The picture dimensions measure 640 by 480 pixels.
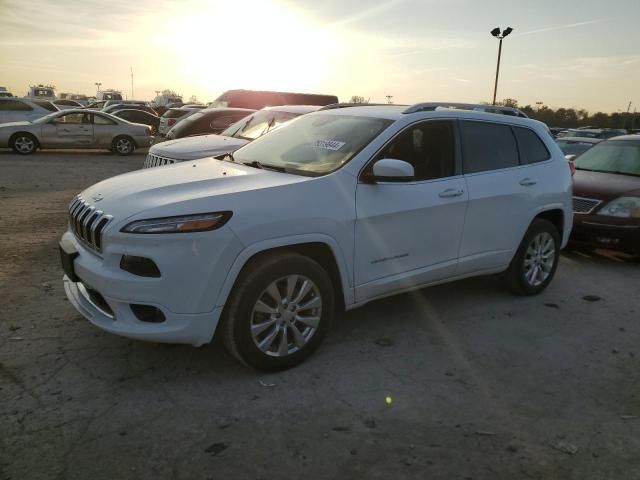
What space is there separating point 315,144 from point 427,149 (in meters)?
0.89

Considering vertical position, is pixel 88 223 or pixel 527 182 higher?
pixel 527 182

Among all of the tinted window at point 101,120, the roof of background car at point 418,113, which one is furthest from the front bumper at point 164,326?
the tinted window at point 101,120

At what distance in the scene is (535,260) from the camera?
5094 mm

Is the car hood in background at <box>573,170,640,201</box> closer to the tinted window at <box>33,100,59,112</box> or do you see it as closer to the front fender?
the front fender

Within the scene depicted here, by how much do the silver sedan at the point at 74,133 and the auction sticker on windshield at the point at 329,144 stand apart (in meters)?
14.1

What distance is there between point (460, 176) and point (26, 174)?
10689mm

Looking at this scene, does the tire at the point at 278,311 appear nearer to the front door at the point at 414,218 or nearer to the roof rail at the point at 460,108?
the front door at the point at 414,218

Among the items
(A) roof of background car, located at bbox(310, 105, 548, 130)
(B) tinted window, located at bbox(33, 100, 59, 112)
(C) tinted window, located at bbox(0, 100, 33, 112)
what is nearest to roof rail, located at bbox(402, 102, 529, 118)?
(A) roof of background car, located at bbox(310, 105, 548, 130)

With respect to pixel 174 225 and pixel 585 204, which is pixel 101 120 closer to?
pixel 585 204

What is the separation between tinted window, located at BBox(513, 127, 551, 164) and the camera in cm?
491

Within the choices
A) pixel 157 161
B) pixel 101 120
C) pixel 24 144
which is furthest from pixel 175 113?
pixel 157 161

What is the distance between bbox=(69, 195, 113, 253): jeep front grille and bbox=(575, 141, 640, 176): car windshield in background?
22.0 ft

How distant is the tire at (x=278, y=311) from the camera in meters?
3.20

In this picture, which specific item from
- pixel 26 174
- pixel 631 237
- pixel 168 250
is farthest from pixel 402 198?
pixel 26 174
